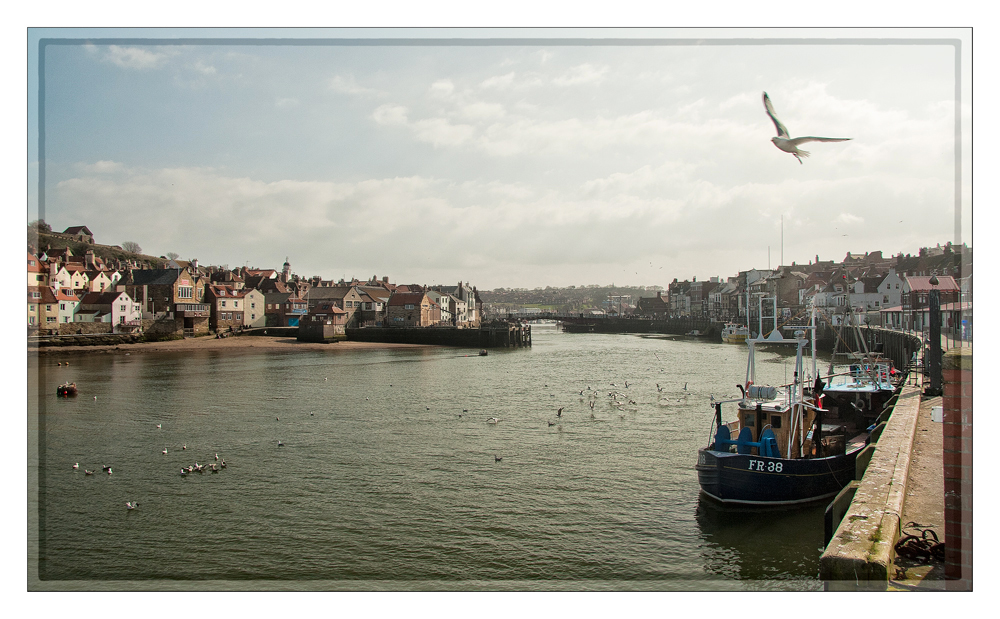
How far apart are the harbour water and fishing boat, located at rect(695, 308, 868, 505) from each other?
293 mm

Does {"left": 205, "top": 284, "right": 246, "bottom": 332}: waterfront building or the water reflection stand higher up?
{"left": 205, "top": 284, "right": 246, "bottom": 332}: waterfront building

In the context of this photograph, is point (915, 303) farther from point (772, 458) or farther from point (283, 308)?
point (283, 308)

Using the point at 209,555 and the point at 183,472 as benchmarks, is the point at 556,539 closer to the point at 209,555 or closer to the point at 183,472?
the point at 209,555

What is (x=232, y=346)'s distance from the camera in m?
41.3

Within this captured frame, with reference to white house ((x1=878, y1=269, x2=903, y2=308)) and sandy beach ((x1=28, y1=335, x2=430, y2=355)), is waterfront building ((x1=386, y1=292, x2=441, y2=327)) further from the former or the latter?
white house ((x1=878, y1=269, x2=903, y2=308))

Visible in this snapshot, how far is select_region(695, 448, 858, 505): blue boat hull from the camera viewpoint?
898 centimetres

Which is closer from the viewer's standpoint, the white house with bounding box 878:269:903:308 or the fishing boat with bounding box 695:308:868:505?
the fishing boat with bounding box 695:308:868:505

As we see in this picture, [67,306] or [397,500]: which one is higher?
[67,306]

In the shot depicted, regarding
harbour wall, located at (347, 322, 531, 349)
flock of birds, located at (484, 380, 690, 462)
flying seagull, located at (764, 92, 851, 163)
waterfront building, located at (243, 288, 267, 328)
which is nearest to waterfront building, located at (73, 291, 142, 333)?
waterfront building, located at (243, 288, 267, 328)

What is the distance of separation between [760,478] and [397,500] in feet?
16.9

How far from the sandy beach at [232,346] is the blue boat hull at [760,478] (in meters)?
35.1

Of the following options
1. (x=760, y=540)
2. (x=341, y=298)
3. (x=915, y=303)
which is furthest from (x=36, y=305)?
(x=341, y=298)

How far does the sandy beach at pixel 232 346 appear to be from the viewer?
A: 36.5 m

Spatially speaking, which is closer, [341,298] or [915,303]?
[915,303]
